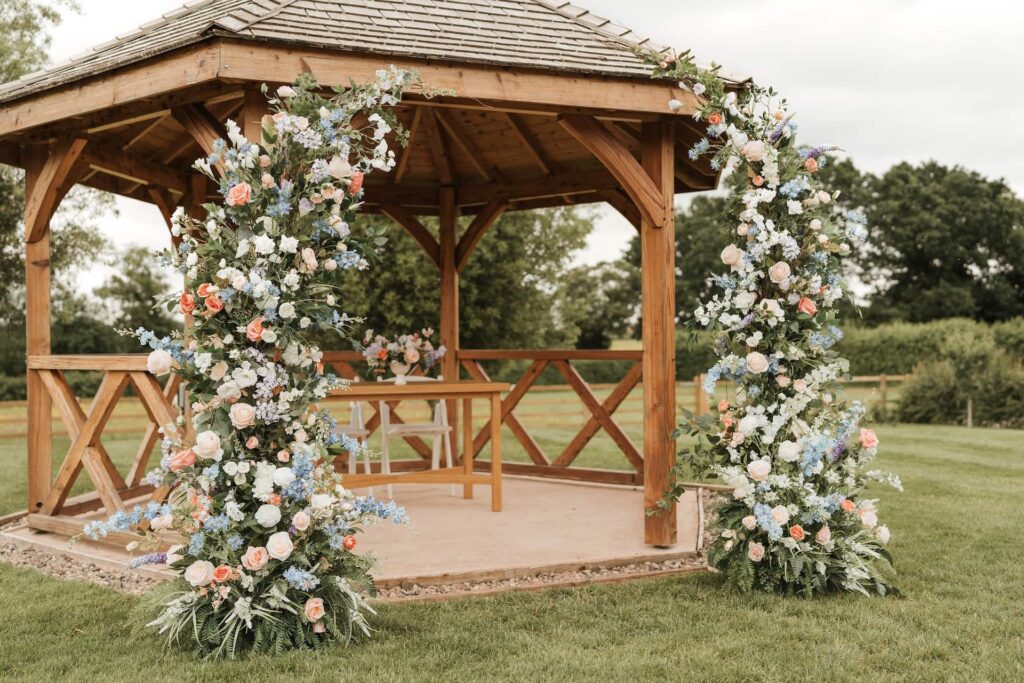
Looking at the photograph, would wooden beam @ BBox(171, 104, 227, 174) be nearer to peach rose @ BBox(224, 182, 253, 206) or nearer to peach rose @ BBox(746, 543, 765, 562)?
peach rose @ BBox(224, 182, 253, 206)

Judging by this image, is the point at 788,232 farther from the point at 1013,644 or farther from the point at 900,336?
the point at 900,336

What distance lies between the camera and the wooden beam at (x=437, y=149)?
787 centimetres

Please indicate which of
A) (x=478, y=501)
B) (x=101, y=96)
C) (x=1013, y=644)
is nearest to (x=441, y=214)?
(x=478, y=501)

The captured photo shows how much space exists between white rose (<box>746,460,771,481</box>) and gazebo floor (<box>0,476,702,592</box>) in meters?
0.94

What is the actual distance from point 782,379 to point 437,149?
459cm

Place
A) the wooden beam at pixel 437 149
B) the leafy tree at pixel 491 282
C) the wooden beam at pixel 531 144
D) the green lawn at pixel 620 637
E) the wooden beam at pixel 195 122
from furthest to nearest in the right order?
the leafy tree at pixel 491 282
the wooden beam at pixel 437 149
the wooden beam at pixel 531 144
the wooden beam at pixel 195 122
the green lawn at pixel 620 637

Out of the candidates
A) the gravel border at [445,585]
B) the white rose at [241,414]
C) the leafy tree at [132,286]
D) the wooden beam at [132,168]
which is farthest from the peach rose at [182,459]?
the leafy tree at [132,286]

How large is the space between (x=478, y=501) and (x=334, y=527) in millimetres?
3321

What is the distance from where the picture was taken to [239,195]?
12.2ft

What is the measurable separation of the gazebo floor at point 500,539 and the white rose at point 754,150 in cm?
236

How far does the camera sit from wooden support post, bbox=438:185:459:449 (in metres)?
8.70

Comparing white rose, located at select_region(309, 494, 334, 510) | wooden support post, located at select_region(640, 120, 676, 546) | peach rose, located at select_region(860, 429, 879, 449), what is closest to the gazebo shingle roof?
wooden support post, located at select_region(640, 120, 676, 546)

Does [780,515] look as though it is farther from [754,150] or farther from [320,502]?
[320,502]

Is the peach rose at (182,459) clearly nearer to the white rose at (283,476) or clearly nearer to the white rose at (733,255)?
the white rose at (283,476)
